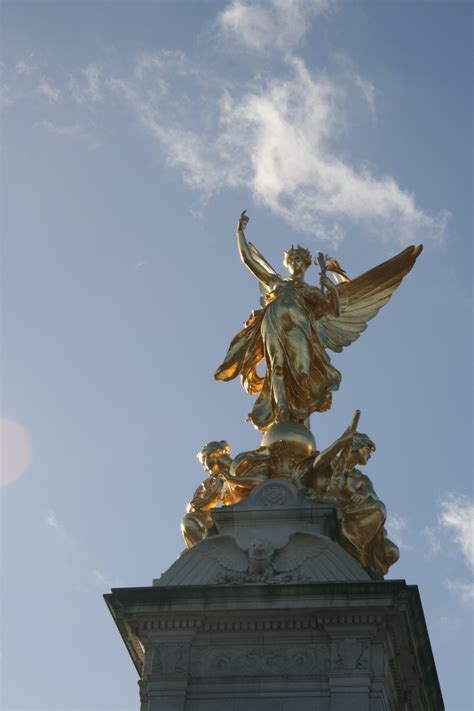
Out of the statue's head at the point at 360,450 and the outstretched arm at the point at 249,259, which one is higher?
the outstretched arm at the point at 249,259

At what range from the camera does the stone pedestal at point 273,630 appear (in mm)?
23328

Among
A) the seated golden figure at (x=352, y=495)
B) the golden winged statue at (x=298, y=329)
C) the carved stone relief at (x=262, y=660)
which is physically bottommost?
the carved stone relief at (x=262, y=660)

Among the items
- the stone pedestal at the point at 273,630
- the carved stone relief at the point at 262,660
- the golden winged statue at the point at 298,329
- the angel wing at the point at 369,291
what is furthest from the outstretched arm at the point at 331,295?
the carved stone relief at the point at 262,660

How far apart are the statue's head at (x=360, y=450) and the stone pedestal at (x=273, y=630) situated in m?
1.85

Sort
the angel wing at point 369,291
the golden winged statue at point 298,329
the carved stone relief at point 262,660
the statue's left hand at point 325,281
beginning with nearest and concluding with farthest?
the carved stone relief at point 262,660 → the golden winged statue at point 298,329 → the statue's left hand at point 325,281 → the angel wing at point 369,291

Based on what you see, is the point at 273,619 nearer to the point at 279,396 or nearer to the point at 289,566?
the point at 289,566

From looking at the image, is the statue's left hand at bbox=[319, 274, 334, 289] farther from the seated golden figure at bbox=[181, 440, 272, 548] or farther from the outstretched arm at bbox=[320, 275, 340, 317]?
the seated golden figure at bbox=[181, 440, 272, 548]

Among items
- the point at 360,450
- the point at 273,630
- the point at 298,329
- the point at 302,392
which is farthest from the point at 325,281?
the point at 273,630

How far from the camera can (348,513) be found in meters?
26.0

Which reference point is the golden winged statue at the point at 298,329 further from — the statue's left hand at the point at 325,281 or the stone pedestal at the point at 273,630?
the stone pedestal at the point at 273,630

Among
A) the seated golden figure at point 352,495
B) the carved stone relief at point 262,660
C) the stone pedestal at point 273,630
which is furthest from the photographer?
the seated golden figure at point 352,495

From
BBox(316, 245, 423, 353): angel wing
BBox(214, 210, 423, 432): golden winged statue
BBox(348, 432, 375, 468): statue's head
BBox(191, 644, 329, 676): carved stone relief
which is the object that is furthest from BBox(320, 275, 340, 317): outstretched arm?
BBox(191, 644, 329, 676): carved stone relief

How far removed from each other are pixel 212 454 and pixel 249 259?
4.91 m

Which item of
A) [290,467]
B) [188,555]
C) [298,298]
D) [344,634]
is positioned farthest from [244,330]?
[344,634]
